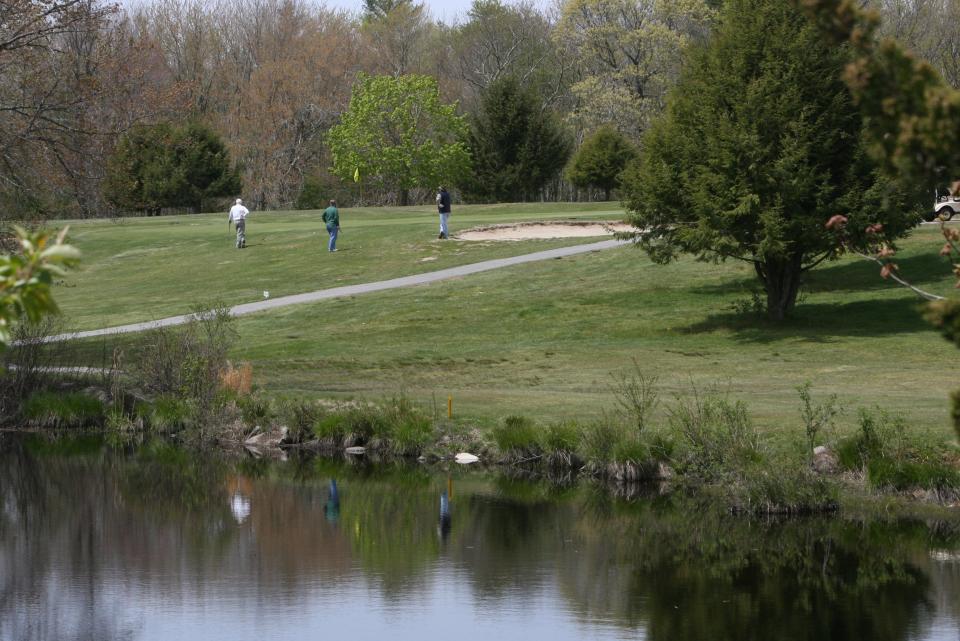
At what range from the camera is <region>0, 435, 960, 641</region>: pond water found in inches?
585

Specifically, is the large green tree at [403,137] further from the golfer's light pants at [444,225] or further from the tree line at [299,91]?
the golfer's light pants at [444,225]

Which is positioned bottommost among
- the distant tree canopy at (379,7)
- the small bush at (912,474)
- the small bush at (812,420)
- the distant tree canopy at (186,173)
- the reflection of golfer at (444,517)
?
the reflection of golfer at (444,517)

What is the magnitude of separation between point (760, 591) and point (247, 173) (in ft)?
248

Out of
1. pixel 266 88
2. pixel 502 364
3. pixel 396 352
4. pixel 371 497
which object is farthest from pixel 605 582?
pixel 266 88

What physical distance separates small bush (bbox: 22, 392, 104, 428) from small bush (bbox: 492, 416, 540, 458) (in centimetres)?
916

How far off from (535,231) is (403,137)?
25330 mm

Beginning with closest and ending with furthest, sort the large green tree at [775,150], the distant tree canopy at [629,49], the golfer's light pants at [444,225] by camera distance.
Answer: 1. the large green tree at [775,150]
2. the golfer's light pants at [444,225]
3. the distant tree canopy at [629,49]

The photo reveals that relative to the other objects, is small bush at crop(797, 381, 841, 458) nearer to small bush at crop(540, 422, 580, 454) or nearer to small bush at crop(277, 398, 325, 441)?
small bush at crop(540, 422, 580, 454)

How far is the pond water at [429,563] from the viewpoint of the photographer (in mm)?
14859

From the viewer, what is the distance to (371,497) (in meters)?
21.5

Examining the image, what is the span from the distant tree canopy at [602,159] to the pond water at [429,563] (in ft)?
145

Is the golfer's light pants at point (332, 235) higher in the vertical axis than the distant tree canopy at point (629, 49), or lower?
lower

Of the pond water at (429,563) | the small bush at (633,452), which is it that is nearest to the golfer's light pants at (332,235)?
the pond water at (429,563)

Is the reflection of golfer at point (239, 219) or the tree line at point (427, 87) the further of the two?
the tree line at point (427, 87)
